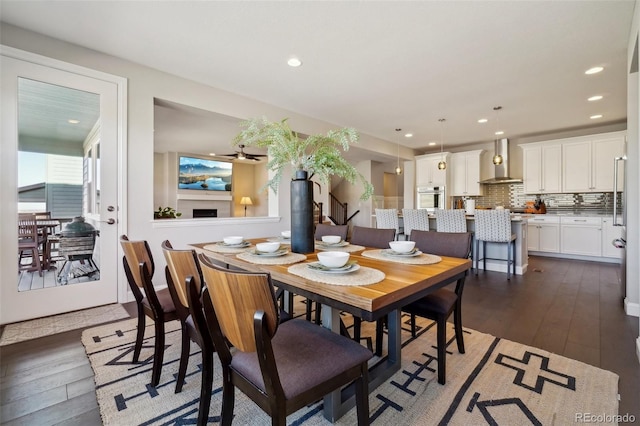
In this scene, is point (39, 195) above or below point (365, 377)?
above

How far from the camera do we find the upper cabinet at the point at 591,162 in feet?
17.2

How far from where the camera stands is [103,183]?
9.48ft

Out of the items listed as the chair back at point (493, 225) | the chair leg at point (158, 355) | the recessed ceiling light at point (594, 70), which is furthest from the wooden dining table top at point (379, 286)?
the recessed ceiling light at point (594, 70)

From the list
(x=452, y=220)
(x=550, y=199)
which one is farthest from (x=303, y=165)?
(x=550, y=199)

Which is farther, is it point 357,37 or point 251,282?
point 357,37

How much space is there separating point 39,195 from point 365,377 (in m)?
3.21

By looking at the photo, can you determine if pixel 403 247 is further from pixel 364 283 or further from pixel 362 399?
pixel 362 399

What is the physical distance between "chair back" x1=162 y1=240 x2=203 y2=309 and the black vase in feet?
2.39

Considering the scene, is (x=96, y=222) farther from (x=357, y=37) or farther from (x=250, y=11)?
(x=357, y=37)

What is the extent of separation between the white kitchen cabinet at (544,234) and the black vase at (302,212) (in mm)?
5903

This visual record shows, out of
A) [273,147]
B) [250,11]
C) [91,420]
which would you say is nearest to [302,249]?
[273,147]

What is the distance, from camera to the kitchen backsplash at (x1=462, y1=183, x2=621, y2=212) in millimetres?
5699

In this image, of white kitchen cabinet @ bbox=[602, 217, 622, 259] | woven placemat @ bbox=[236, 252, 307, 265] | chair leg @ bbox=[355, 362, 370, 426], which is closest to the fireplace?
woven placemat @ bbox=[236, 252, 307, 265]

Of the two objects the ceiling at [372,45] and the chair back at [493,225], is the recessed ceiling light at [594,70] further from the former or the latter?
the chair back at [493,225]
